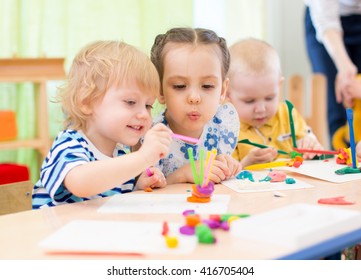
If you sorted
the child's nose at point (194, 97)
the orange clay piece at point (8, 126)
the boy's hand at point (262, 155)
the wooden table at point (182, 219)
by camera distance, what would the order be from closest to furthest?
the wooden table at point (182, 219) < the child's nose at point (194, 97) < the boy's hand at point (262, 155) < the orange clay piece at point (8, 126)

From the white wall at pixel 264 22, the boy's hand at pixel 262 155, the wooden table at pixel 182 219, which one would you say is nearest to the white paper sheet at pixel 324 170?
the wooden table at pixel 182 219

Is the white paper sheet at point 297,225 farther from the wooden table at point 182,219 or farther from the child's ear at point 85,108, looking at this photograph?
the child's ear at point 85,108

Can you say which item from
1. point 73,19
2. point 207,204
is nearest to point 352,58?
point 73,19

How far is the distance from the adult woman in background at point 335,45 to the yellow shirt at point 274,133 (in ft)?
2.66

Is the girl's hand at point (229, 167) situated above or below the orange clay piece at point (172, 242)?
below

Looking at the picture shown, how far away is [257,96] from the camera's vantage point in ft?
5.65

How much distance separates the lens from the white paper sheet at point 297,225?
26.4 inches

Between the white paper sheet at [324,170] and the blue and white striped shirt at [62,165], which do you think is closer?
the blue and white striped shirt at [62,165]

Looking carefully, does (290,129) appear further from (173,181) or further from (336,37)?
(336,37)

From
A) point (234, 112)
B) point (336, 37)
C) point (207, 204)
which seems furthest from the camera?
point (336, 37)

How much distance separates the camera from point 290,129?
181 cm

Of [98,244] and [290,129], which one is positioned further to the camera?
[290,129]

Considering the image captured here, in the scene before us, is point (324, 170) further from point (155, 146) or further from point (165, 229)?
point (165, 229)

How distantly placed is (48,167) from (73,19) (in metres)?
1.98
